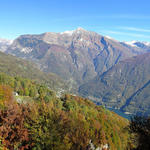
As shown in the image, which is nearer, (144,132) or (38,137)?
(144,132)

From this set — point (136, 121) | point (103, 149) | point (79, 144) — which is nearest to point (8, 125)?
point (79, 144)

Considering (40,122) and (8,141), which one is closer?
(8,141)

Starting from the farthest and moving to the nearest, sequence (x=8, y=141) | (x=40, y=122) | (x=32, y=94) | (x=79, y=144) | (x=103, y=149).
Answer: (x=32, y=94) → (x=103, y=149) → (x=79, y=144) → (x=40, y=122) → (x=8, y=141)

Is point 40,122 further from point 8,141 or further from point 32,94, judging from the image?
point 32,94

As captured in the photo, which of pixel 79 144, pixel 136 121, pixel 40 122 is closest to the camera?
pixel 136 121

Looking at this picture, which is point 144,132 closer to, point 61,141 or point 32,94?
point 61,141

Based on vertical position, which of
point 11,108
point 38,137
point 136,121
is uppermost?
point 136,121

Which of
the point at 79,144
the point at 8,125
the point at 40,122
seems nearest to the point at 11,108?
the point at 8,125

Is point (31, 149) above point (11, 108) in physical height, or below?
below

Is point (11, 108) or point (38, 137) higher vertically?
point (11, 108)
